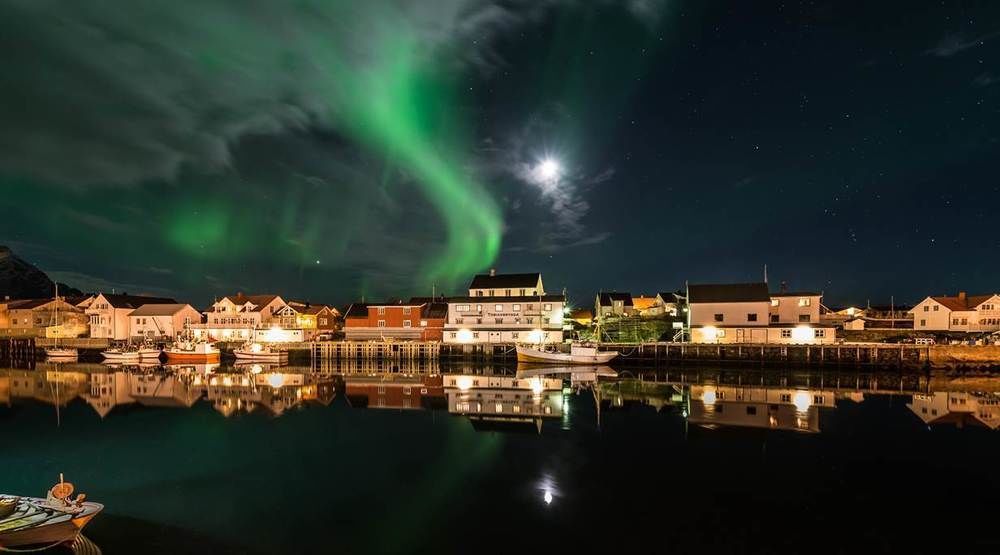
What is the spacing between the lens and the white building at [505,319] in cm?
5650

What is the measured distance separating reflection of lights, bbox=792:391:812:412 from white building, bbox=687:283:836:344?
→ 776 inches

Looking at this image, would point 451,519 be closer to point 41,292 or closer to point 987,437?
point 987,437

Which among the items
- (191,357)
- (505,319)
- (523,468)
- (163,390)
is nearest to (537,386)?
(523,468)

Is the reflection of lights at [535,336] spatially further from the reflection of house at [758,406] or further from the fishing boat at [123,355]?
the fishing boat at [123,355]

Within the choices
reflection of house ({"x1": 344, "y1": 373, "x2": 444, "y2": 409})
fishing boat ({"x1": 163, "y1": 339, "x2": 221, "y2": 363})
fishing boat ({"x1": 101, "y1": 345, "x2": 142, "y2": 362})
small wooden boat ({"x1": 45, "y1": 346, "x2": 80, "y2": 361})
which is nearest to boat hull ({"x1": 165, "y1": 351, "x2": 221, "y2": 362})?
fishing boat ({"x1": 163, "y1": 339, "x2": 221, "y2": 363})

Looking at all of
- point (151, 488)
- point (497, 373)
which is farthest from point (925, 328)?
point (151, 488)

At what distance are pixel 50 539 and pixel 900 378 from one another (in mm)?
49891

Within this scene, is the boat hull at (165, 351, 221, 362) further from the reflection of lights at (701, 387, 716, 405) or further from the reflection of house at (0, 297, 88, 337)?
the reflection of lights at (701, 387, 716, 405)

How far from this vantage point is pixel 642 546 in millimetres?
10438

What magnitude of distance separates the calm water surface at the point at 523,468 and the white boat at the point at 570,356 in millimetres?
16480

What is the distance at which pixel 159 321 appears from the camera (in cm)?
7312

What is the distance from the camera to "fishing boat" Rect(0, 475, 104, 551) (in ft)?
30.2

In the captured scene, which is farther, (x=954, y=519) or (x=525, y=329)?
(x=525, y=329)

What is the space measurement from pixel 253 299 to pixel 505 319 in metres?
41.6
